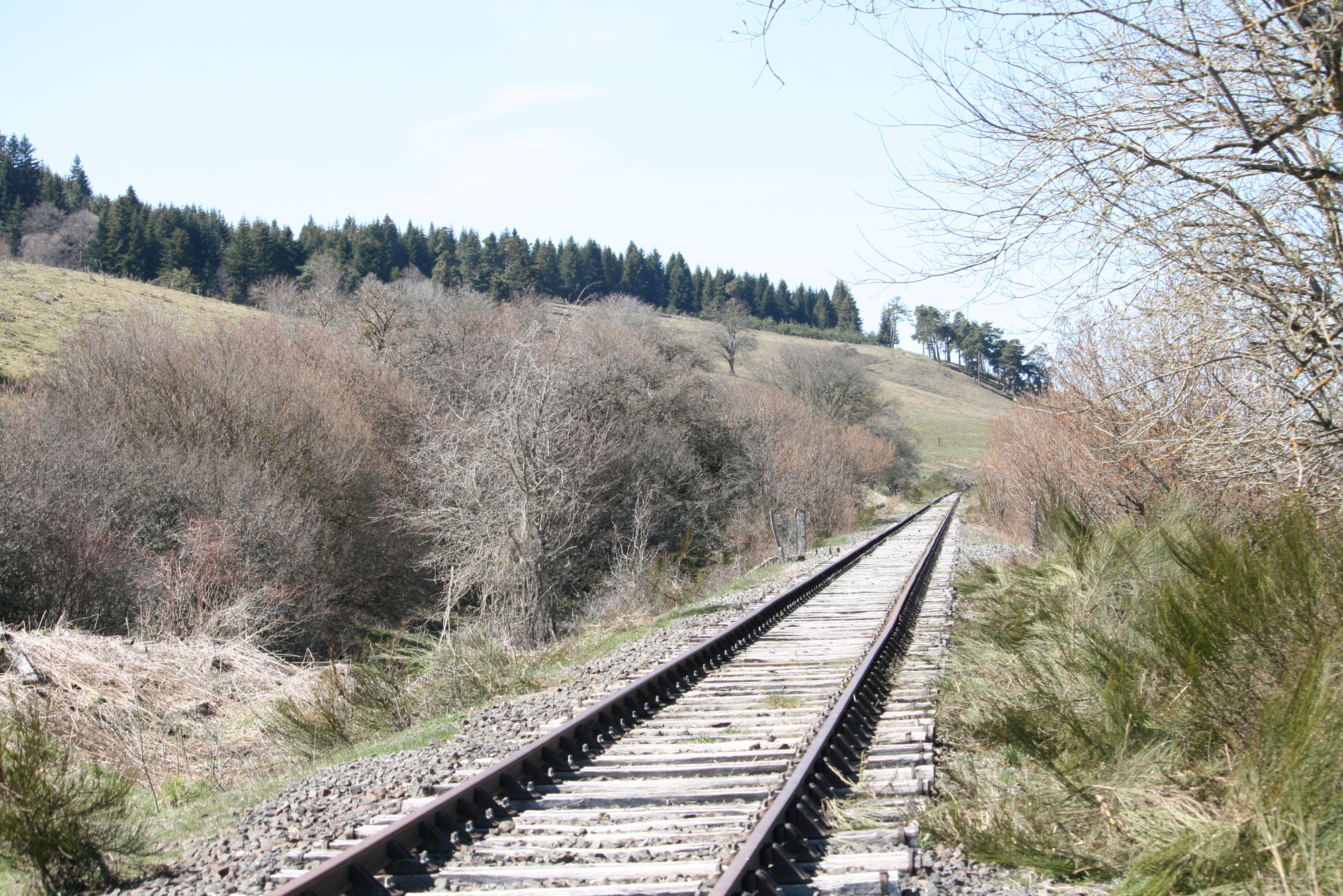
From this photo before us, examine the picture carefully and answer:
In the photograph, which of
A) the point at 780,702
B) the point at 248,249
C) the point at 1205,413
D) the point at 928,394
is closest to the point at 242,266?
the point at 248,249

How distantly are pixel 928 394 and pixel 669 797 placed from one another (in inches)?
4901

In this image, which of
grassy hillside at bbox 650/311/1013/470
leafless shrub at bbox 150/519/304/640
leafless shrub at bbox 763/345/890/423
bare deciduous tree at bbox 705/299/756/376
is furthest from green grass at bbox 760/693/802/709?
bare deciduous tree at bbox 705/299/756/376

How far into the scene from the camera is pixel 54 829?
4645mm

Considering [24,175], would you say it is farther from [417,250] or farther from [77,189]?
[417,250]

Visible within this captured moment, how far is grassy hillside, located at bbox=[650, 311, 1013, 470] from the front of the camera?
3730 inches

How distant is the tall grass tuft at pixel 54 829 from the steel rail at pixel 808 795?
3.20m

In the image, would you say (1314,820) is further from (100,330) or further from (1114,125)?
(100,330)

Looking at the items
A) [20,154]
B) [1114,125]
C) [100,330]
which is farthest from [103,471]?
[20,154]

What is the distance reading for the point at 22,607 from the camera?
17.1 meters

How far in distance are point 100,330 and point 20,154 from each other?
101952 mm

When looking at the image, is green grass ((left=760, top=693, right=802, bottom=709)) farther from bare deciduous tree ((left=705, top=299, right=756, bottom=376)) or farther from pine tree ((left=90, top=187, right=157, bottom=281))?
pine tree ((left=90, top=187, right=157, bottom=281))

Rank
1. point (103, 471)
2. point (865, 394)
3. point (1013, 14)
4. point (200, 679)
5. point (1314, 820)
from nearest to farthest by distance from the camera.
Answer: point (1314, 820) → point (1013, 14) → point (200, 679) → point (103, 471) → point (865, 394)

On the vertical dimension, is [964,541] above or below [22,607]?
above

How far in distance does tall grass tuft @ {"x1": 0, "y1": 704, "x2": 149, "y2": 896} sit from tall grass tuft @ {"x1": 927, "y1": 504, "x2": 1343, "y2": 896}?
425 centimetres
